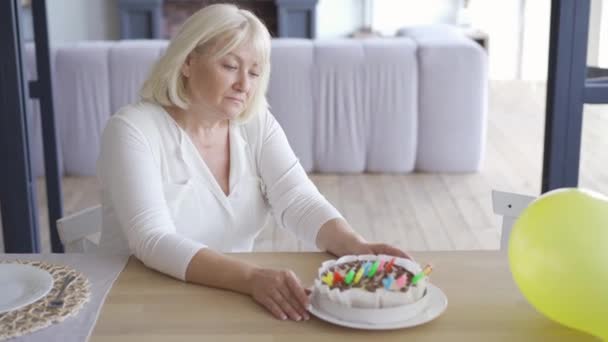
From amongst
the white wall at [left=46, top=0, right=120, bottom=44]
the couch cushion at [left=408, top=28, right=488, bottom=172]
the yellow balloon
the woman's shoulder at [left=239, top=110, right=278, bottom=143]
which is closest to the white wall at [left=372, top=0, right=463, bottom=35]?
the white wall at [left=46, top=0, right=120, bottom=44]

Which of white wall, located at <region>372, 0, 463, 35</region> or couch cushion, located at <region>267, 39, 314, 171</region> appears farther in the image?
white wall, located at <region>372, 0, 463, 35</region>

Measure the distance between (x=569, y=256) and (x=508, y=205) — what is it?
0.63m

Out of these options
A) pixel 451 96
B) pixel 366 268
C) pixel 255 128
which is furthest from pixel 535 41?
pixel 366 268

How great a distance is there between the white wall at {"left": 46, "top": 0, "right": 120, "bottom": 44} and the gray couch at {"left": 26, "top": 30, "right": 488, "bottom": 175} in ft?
11.3

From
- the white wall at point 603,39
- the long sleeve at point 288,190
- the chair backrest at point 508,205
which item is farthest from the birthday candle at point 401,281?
the white wall at point 603,39

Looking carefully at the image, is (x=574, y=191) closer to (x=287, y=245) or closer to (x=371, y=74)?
(x=287, y=245)

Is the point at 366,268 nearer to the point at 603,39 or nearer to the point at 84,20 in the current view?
the point at 603,39

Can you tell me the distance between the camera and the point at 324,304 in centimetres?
127

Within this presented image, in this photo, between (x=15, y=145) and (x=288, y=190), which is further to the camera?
(x=15, y=145)

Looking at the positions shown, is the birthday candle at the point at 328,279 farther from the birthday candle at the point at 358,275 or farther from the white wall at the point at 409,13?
the white wall at the point at 409,13

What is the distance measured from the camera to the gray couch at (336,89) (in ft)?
14.1

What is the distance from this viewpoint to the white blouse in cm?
159

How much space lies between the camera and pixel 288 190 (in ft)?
5.98

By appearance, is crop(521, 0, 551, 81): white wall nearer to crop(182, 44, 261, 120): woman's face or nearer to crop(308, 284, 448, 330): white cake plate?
crop(182, 44, 261, 120): woman's face
